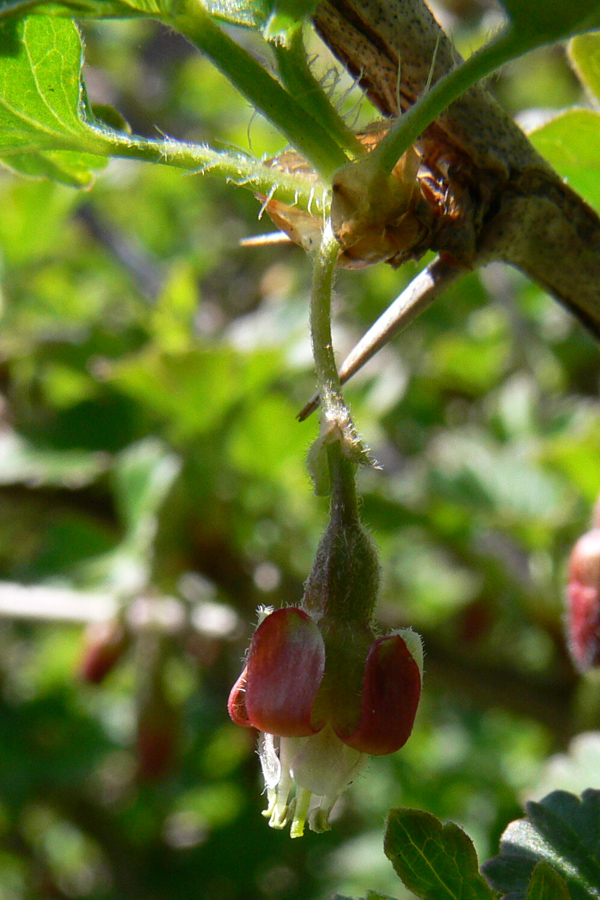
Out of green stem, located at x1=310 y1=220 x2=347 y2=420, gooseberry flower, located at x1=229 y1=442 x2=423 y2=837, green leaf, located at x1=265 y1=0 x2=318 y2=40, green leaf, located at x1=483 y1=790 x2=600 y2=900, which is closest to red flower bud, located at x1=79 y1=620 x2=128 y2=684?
green leaf, located at x1=483 y1=790 x2=600 y2=900

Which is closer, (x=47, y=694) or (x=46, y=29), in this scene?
(x=46, y=29)

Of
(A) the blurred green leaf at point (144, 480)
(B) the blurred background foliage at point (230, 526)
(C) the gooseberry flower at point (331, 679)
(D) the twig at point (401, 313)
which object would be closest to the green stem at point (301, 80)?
(D) the twig at point (401, 313)

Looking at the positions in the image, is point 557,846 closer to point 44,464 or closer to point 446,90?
point 446,90

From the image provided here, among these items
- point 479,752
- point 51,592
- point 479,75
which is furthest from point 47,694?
point 479,75

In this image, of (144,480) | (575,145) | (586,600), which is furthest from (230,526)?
(575,145)

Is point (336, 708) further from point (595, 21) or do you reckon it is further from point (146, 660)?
point (146, 660)

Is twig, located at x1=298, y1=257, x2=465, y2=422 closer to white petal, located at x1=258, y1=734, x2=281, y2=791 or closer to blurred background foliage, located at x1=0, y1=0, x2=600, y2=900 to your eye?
white petal, located at x1=258, y1=734, x2=281, y2=791
